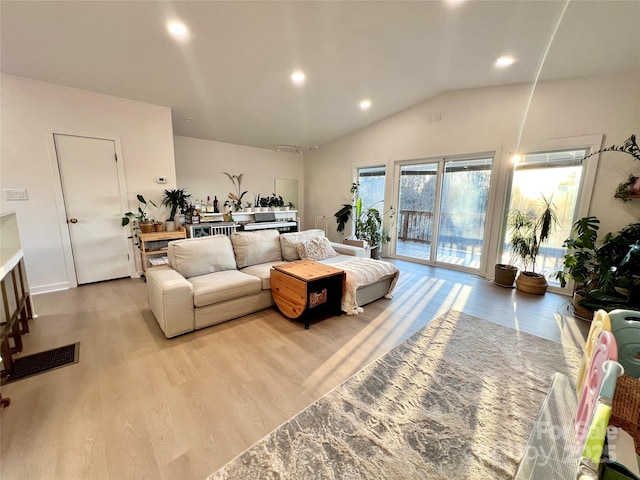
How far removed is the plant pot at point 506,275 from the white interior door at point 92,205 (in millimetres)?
5928

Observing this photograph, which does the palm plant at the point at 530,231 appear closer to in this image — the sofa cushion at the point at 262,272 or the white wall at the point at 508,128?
the white wall at the point at 508,128

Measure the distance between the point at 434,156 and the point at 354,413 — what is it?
179 inches

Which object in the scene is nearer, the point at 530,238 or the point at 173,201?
Result: the point at 530,238

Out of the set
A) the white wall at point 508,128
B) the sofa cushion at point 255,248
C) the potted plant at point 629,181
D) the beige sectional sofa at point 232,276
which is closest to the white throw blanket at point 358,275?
the beige sectional sofa at point 232,276

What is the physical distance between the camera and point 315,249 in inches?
144

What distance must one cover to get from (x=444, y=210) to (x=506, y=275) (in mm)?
1575

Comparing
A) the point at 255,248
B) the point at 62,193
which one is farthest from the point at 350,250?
the point at 62,193

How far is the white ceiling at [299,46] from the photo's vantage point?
2375 mm

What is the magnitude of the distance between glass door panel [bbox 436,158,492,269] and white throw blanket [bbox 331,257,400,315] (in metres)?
2.11

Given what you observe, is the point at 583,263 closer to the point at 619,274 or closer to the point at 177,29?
the point at 619,274

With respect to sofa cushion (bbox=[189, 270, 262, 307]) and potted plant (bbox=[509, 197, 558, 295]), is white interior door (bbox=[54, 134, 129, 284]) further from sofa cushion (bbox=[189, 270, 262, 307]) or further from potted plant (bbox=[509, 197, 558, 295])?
potted plant (bbox=[509, 197, 558, 295])

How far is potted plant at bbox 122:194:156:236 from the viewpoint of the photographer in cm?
393

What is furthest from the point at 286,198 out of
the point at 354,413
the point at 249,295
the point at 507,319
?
the point at 354,413

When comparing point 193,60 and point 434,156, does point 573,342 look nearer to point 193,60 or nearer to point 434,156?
point 434,156
